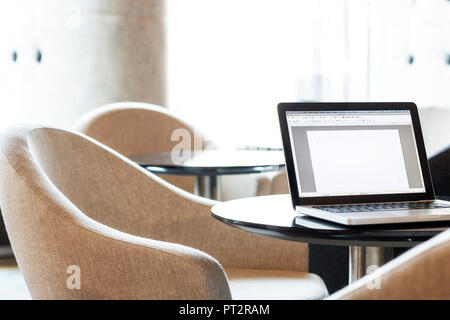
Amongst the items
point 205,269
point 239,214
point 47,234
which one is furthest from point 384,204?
point 47,234

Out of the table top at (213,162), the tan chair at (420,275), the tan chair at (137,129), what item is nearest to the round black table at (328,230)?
the tan chair at (420,275)

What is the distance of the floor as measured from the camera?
2.94 meters

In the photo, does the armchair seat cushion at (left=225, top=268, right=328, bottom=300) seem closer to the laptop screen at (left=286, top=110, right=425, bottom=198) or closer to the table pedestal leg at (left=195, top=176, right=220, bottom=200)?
the laptop screen at (left=286, top=110, right=425, bottom=198)

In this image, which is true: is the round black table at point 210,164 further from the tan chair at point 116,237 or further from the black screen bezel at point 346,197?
the black screen bezel at point 346,197

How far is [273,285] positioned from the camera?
206 centimetres

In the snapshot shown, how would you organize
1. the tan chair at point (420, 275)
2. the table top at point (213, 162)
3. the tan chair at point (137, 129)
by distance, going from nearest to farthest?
the tan chair at point (420, 275), the table top at point (213, 162), the tan chair at point (137, 129)

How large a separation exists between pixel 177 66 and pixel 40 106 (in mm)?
931

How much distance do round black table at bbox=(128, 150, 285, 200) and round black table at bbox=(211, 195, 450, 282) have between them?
1016 millimetres

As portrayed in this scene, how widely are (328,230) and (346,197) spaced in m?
0.27

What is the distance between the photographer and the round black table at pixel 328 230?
1.46 metres

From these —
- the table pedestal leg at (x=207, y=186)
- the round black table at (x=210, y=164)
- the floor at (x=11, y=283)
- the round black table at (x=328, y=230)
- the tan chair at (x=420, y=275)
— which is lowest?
the floor at (x=11, y=283)

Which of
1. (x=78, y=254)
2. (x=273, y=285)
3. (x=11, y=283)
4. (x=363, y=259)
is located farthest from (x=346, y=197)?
(x=11, y=283)

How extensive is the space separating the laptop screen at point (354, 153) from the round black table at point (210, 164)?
1.11 metres

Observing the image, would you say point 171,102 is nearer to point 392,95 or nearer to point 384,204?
point 392,95
